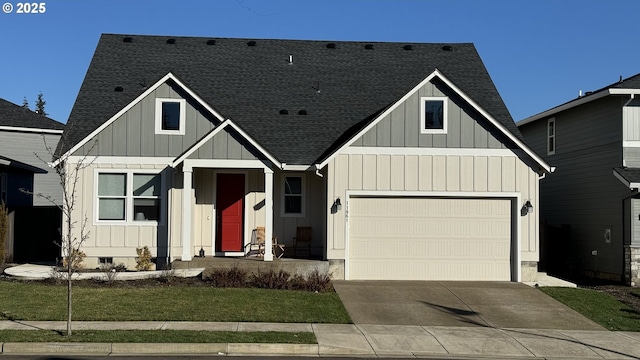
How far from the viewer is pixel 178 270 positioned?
1659 centimetres

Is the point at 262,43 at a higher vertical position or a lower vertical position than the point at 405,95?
higher

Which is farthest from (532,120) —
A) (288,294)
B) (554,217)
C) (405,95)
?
(288,294)

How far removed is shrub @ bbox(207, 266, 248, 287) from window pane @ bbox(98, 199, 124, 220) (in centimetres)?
375

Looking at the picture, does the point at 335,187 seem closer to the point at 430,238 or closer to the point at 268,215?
the point at 268,215

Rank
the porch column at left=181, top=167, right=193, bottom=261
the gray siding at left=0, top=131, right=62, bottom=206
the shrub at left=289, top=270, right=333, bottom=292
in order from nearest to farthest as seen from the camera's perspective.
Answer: the shrub at left=289, top=270, right=333, bottom=292, the porch column at left=181, top=167, right=193, bottom=261, the gray siding at left=0, top=131, right=62, bottom=206


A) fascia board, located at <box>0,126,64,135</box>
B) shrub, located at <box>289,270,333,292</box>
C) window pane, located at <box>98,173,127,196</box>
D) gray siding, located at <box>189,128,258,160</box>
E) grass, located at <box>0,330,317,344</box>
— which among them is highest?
fascia board, located at <box>0,126,64,135</box>

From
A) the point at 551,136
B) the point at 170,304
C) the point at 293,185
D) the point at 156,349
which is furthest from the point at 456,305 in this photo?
the point at 551,136

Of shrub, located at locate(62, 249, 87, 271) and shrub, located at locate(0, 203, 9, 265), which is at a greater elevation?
shrub, located at locate(0, 203, 9, 265)

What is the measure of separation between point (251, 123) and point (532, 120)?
11276 millimetres

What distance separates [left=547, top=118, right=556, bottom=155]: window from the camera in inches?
925

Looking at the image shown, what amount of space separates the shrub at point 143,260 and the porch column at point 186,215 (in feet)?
3.92

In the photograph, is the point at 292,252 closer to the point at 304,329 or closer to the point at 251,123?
the point at 251,123

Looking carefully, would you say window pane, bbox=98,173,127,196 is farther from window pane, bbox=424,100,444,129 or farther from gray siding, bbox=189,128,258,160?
window pane, bbox=424,100,444,129

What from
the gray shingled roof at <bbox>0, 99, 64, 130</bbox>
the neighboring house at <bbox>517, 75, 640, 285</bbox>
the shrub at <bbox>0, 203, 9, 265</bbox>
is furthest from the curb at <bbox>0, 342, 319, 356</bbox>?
the gray shingled roof at <bbox>0, 99, 64, 130</bbox>
